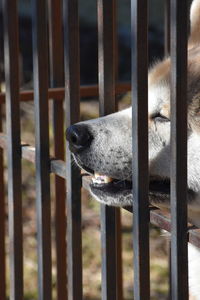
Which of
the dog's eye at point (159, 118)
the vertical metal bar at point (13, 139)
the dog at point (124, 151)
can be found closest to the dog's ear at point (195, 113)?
the dog at point (124, 151)

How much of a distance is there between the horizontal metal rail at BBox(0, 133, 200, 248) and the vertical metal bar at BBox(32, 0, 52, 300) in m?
0.05

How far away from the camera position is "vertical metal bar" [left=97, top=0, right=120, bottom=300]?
1.91m

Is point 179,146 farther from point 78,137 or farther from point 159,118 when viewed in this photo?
point 159,118

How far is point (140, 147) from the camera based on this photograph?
5.81ft

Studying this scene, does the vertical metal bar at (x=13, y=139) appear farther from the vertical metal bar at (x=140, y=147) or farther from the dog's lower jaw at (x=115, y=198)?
the vertical metal bar at (x=140, y=147)

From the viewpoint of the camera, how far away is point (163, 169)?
226cm

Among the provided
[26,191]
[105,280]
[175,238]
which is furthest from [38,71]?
[26,191]

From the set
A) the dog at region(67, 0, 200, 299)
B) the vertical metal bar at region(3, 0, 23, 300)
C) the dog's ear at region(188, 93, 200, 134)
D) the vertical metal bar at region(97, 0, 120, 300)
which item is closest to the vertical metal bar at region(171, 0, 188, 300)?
the vertical metal bar at region(97, 0, 120, 300)

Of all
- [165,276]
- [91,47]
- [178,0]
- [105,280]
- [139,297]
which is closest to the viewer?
[178,0]

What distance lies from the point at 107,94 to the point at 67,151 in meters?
0.32

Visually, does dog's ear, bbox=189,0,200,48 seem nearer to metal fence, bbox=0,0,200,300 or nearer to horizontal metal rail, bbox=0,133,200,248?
metal fence, bbox=0,0,200,300

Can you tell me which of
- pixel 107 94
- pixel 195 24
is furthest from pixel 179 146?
pixel 195 24

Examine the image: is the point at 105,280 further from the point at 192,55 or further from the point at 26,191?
the point at 26,191

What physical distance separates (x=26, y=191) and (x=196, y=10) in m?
3.52
